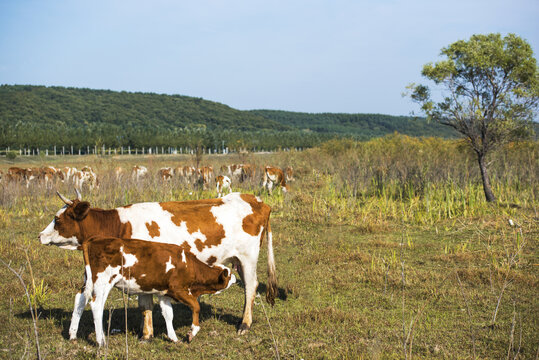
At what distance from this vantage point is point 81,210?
16.5 ft

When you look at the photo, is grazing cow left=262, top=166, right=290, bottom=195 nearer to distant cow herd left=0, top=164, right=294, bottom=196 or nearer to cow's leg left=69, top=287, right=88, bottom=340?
distant cow herd left=0, top=164, right=294, bottom=196

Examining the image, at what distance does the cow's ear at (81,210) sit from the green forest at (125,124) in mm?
66877

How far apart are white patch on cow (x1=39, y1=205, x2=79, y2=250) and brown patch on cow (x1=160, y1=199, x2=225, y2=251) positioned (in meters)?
1.07

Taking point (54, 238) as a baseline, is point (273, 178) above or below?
below

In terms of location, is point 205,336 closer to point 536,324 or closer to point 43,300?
point 43,300

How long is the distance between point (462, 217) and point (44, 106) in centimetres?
15269

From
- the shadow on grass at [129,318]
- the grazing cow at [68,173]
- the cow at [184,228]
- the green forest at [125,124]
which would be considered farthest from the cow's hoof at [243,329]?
the green forest at [125,124]

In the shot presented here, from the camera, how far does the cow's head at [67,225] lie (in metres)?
5.00

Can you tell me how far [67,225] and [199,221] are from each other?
1461 mm

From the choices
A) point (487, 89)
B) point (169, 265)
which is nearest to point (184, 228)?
point (169, 265)

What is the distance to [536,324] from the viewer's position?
5.19 m

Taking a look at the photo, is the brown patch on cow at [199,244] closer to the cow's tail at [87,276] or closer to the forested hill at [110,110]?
the cow's tail at [87,276]

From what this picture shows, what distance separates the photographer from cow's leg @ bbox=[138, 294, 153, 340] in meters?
4.79

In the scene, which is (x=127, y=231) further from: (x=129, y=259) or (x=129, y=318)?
(x=129, y=318)
